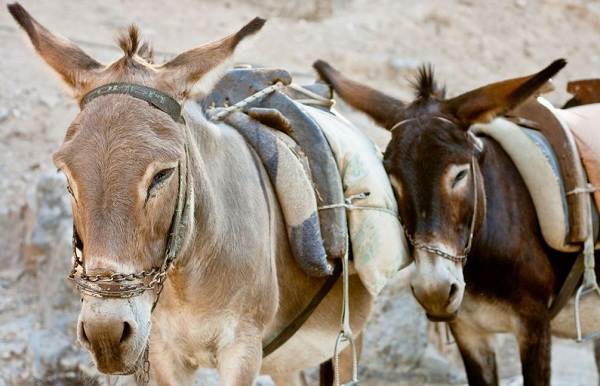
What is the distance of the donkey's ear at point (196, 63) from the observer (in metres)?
2.73

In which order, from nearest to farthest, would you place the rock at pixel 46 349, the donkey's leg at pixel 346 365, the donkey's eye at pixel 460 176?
the donkey's eye at pixel 460 176 → the donkey's leg at pixel 346 365 → the rock at pixel 46 349

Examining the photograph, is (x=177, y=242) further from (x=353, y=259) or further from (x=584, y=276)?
(x=584, y=276)

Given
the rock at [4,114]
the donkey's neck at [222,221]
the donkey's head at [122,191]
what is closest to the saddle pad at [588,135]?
the donkey's neck at [222,221]

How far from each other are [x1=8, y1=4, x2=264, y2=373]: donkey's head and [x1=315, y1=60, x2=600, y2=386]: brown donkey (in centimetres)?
152

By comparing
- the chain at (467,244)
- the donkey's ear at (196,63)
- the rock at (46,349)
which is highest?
the donkey's ear at (196,63)

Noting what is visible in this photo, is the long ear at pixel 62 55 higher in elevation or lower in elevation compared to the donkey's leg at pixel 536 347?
higher

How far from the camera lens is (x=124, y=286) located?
2.44 metres

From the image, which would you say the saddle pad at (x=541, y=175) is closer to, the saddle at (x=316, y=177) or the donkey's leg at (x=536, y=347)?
the donkey's leg at (x=536, y=347)

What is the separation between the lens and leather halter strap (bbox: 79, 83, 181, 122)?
8.61 ft

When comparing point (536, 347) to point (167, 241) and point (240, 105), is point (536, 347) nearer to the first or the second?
point (240, 105)

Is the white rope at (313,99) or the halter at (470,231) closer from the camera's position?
the halter at (470,231)

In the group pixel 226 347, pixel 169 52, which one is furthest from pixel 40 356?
pixel 169 52

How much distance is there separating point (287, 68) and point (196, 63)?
19.3 feet

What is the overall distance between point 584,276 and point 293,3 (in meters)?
6.51
